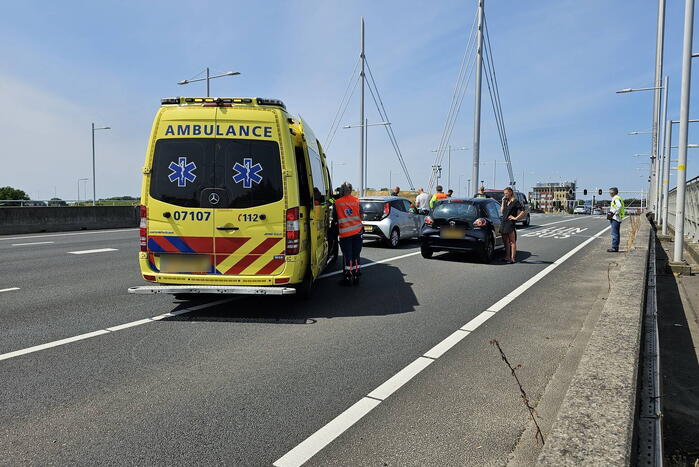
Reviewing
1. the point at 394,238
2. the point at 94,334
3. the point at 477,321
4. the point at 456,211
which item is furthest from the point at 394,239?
the point at 94,334

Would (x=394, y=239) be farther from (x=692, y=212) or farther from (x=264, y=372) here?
(x=692, y=212)

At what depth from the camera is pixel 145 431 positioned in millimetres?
3102

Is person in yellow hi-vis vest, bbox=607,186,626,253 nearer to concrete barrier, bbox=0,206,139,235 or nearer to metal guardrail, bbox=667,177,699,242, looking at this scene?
metal guardrail, bbox=667,177,699,242

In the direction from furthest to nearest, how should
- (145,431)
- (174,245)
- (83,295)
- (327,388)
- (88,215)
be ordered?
(88,215)
(83,295)
(174,245)
(327,388)
(145,431)

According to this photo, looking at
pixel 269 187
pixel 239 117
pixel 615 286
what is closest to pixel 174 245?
pixel 269 187

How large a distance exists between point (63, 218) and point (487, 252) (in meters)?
17.8

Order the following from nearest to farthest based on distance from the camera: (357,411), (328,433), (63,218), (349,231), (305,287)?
1. (328,433)
2. (357,411)
3. (305,287)
4. (349,231)
5. (63,218)

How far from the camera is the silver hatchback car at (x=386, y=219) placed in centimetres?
1373

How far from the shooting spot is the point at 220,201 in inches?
232

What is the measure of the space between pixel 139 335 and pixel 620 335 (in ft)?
15.0

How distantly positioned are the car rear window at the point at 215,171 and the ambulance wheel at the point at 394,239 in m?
8.21

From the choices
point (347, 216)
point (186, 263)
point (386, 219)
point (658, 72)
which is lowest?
point (186, 263)

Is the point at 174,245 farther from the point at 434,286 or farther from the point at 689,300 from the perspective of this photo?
the point at 689,300

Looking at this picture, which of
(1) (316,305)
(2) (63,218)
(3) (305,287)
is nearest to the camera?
(3) (305,287)
